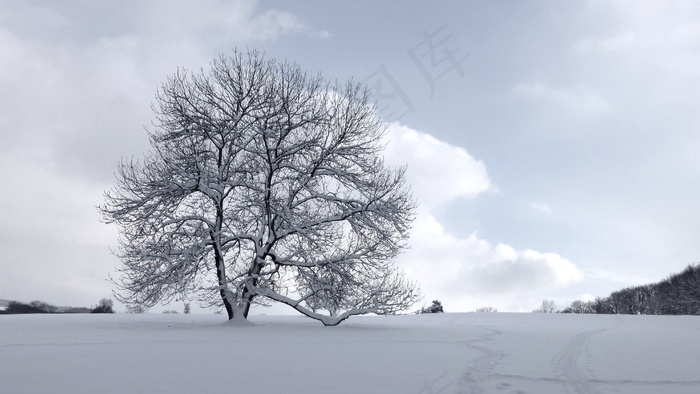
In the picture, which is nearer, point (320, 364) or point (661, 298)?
point (320, 364)

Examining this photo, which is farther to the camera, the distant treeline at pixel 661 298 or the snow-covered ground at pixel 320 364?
the distant treeline at pixel 661 298

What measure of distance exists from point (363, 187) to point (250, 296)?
5571mm

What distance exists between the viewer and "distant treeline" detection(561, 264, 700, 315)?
56219 millimetres

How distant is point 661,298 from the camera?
6625cm

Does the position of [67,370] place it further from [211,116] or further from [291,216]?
[211,116]

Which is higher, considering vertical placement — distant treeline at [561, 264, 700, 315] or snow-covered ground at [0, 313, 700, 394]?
distant treeline at [561, 264, 700, 315]

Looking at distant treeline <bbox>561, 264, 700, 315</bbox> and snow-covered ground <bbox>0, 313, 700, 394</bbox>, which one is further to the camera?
distant treeline <bbox>561, 264, 700, 315</bbox>

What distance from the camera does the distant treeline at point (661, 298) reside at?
5622cm

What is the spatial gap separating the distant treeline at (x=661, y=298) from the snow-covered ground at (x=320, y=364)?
53.5 meters

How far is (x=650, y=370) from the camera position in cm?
892

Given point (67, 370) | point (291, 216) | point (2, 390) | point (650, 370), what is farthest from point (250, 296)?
point (650, 370)

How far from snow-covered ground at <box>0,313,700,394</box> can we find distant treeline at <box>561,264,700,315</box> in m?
53.5

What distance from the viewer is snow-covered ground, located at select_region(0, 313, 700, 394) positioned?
6.61 meters

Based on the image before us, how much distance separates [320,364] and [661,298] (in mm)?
73096
